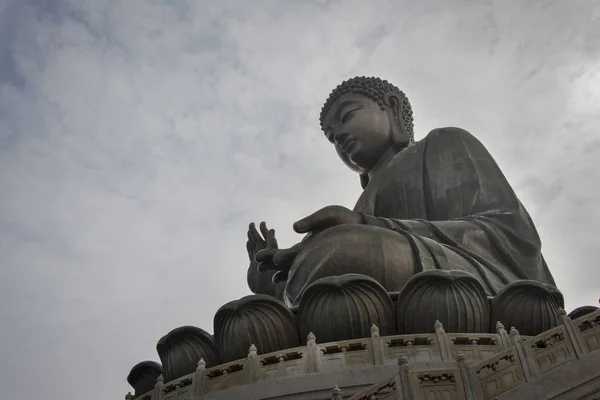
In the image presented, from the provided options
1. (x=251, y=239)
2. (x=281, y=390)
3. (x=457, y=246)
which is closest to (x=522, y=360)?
(x=281, y=390)

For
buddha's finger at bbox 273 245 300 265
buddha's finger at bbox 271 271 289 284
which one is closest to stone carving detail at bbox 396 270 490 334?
buddha's finger at bbox 273 245 300 265

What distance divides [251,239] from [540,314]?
14.5 ft

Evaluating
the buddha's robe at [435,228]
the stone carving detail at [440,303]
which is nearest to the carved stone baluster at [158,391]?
the buddha's robe at [435,228]

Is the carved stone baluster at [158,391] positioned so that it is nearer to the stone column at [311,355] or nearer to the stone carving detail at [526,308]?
the stone column at [311,355]

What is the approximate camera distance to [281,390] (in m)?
5.39

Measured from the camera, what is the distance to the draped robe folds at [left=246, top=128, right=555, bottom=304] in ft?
23.4

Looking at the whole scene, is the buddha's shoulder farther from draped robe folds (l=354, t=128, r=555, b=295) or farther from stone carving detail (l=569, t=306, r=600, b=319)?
stone carving detail (l=569, t=306, r=600, b=319)

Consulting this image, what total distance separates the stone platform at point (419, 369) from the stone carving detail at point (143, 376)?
0.52 meters

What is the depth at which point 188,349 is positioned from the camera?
632 cm

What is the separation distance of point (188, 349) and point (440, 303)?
2.02 metres

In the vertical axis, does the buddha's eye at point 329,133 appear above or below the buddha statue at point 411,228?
above

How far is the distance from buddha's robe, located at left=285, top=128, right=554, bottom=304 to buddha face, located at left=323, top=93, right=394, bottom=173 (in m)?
0.51

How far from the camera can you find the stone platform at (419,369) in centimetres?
424

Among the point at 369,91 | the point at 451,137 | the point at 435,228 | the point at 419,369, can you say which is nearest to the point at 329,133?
the point at 369,91
